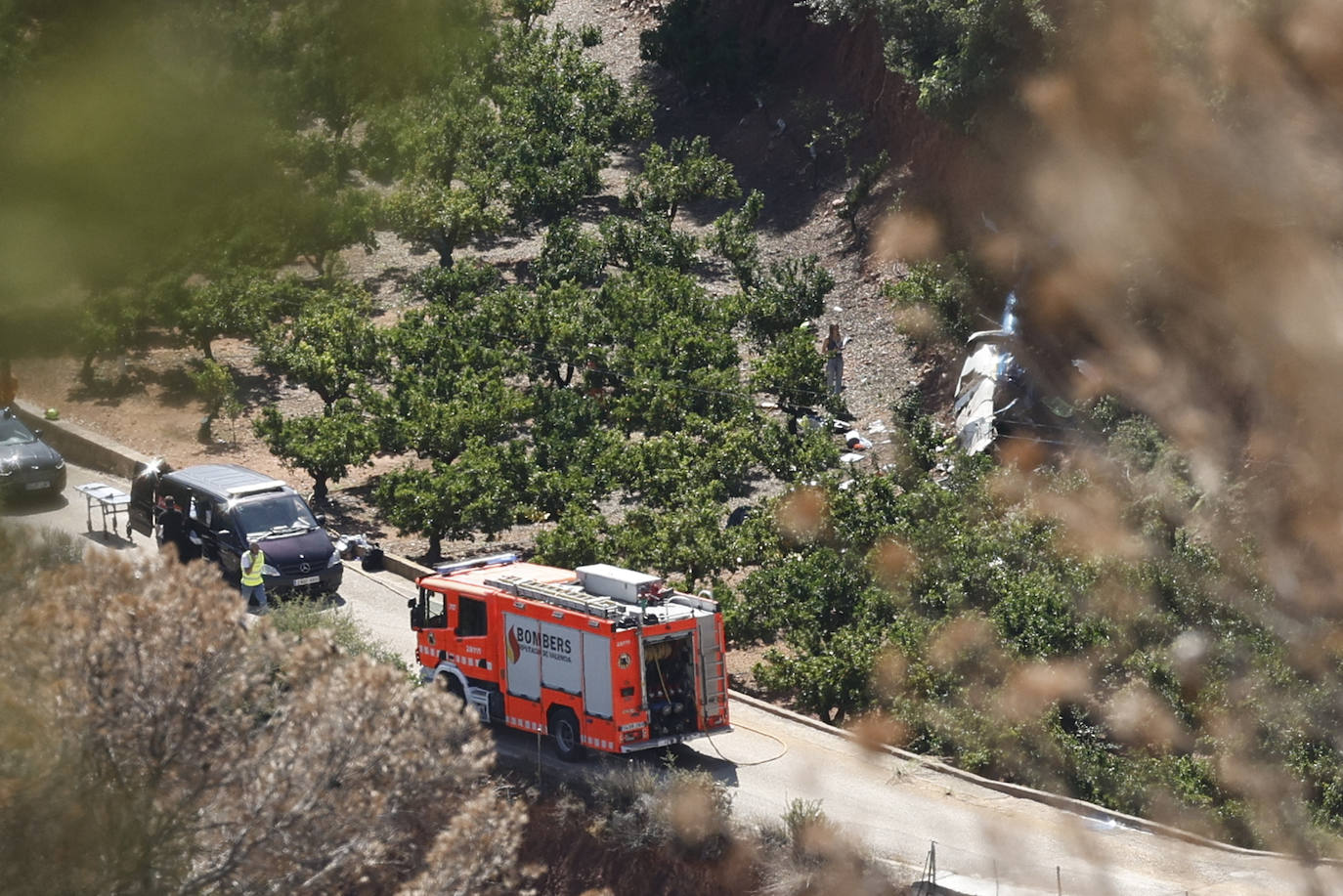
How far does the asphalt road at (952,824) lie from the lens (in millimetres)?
13117

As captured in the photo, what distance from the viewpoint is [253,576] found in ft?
62.6

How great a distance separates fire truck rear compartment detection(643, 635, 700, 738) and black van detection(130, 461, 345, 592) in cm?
693

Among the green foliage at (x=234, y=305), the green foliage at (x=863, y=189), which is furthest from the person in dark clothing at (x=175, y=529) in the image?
the green foliage at (x=863, y=189)

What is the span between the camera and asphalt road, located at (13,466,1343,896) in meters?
13.1

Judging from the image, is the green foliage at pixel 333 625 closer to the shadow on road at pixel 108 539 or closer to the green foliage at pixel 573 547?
the green foliage at pixel 573 547

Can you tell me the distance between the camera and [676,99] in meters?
47.2

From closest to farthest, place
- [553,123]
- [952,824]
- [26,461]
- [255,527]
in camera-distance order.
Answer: [952,824] → [255,527] → [26,461] → [553,123]

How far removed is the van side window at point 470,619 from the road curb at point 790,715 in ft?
11.7

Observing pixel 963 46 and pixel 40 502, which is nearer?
pixel 40 502

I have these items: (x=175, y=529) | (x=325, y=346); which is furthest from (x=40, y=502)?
(x=325, y=346)

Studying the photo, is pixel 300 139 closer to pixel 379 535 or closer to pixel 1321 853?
pixel 1321 853

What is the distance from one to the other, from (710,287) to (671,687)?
71.8ft

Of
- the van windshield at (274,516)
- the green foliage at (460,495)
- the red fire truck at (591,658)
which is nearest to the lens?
the red fire truck at (591,658)

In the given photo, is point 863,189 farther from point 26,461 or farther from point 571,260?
point 26,461
